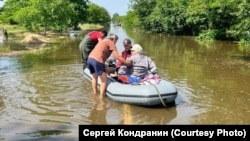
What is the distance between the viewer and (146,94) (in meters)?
8.51

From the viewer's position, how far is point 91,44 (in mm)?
11953

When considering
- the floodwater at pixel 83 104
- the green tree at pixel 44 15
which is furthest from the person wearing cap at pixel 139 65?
the green tree at pixel 44 15

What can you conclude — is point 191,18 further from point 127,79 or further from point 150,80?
point 150,80

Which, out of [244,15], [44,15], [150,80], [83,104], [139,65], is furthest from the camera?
[44,15]

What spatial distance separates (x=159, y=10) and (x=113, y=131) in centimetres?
4983

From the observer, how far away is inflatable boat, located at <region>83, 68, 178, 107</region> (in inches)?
334

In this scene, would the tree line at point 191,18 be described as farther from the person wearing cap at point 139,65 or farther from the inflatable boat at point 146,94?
the inflatable boat at point 146,94

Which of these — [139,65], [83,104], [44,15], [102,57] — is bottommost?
[83,104]

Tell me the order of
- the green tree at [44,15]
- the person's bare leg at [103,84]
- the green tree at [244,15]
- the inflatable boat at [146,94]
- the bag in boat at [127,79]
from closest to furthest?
the inflatable boat at [146,94] → the bag in boat at [127,79] → the person's bare leg at [103,84] → the green tree at [244,15] → the green tree at [44,15]

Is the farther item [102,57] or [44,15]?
[44,15]

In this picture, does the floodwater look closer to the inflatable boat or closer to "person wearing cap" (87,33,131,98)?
the inflatable boat

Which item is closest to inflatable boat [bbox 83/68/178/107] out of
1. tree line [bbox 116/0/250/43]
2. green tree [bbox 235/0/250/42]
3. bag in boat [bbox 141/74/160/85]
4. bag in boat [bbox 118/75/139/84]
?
bag in boat [bbox 141/74/160/85]

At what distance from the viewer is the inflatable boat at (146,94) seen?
8484 mm

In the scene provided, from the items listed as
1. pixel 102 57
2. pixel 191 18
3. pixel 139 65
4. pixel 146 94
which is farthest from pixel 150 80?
pixel 191 18
